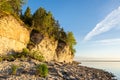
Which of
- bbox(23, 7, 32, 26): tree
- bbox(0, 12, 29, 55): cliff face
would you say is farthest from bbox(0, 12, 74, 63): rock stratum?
bbox(23, 7, 32, 26): tree

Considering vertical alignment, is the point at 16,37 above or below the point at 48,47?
below

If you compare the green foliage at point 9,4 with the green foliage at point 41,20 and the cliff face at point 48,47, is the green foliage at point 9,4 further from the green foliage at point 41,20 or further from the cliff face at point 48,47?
the cliff face at point 48,47

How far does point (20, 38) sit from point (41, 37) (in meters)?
12.3

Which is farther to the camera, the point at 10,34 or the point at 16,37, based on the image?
the point at 16,37

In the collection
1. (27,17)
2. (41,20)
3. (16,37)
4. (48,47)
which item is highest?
(27,17)

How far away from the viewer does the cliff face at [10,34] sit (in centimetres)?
3753

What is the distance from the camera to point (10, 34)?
3994cm

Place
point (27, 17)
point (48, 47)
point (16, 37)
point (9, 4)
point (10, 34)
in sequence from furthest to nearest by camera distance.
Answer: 1. point (27, 17)
2. point (48, 47)
3. point (9, 4)
4. point (16, 37)
5. point (10, 34)

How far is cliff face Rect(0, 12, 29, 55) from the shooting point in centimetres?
3753

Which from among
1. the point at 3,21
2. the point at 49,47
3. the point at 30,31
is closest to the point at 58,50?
the point at 49,47

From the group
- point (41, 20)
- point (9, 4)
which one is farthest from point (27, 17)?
point (9, 4)

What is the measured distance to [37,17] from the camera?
6556 centimetres

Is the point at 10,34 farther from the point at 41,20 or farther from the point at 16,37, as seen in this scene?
the point at 41,20

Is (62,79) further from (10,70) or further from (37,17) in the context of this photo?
(37,17)
